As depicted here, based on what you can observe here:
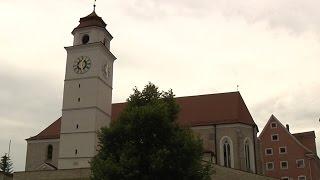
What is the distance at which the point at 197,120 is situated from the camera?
49.0 meters

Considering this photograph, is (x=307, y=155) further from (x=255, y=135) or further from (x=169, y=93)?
(x=169, y=93)

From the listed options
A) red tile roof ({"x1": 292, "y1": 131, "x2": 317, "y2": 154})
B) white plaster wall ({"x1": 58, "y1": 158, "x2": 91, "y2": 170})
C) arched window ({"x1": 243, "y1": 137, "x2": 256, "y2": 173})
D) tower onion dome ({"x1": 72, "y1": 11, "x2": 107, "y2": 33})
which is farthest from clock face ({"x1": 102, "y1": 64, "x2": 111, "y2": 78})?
red tile roof ({"x1": 292, "y1": 131, "x2": 317, "y2": 154})

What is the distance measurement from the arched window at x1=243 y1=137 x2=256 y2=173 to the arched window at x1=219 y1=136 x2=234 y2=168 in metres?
1.47

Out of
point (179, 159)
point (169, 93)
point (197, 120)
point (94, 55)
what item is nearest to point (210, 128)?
point (197, 120)

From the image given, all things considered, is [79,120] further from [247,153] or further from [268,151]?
[268,151]

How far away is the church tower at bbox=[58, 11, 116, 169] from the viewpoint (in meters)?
43.9

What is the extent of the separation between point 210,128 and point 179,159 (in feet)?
76.9

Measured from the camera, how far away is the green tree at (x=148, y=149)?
2417cm

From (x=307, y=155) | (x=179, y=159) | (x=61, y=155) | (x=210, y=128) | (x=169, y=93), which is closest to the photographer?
(x=179, y=159)

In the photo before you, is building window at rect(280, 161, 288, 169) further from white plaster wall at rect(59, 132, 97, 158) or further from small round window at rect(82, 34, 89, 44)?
small round window at rect(82, 34, 89, 44)

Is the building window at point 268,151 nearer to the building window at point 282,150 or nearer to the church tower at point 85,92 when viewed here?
the building window at point 282,150

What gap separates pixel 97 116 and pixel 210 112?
40.1 feet

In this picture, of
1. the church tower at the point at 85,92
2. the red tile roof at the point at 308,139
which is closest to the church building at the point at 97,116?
the church tower at the point at 85,92

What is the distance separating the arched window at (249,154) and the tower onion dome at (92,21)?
60.8ft
